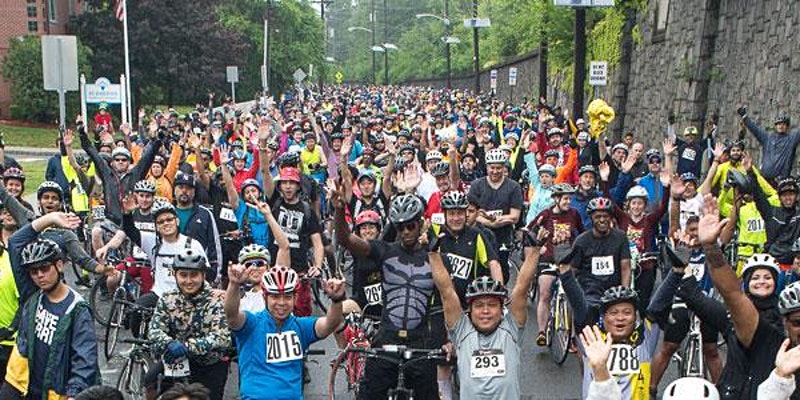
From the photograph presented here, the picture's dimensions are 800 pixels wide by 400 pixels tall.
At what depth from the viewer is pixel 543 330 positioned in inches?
433

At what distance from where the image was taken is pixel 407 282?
23.7 feet

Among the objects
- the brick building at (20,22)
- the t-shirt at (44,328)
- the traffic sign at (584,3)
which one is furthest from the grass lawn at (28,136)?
the t-shirt at (44,328)

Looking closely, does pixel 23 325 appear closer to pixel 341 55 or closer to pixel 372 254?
pixel 372 254

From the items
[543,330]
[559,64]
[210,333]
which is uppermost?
[559,64]

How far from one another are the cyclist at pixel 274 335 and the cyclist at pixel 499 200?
470cm

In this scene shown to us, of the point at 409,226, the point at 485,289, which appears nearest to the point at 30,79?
the point at 409,226

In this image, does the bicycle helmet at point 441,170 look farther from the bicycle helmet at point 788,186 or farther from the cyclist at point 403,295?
the cyclist at point 403,295

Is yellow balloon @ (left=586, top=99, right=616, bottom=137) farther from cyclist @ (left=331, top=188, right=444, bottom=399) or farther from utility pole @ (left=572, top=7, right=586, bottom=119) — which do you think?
cyclist @ (left=331, top=188, right=444, bottom=399)

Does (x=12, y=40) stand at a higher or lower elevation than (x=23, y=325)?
higher

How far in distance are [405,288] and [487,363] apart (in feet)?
4.04

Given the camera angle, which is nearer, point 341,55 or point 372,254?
point 372,254

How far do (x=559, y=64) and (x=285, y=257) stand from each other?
111ft

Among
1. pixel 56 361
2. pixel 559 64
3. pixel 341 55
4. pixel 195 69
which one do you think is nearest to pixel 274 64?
pixel 195 69

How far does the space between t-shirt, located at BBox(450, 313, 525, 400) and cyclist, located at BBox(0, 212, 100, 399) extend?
216 centimetres
